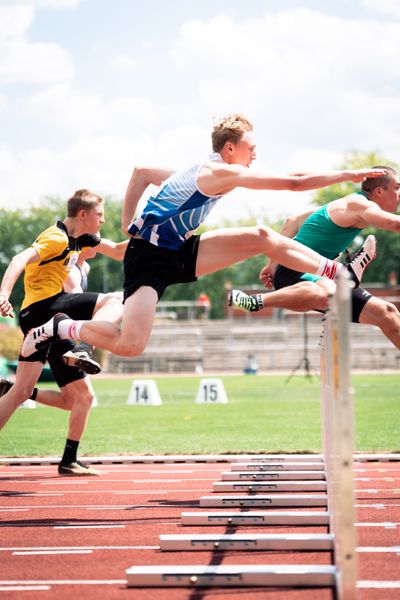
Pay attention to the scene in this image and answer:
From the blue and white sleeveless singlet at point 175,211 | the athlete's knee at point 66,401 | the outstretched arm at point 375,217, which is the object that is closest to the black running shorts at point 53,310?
the athlete's knee at point 66,401

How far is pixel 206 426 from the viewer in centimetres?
1470

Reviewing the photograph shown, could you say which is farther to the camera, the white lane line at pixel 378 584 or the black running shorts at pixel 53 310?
the black running shorts at pixel 53 310

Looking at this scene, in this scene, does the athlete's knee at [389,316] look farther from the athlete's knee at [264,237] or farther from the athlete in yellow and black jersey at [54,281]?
the athlete in yellow and black jersey at [54,281]

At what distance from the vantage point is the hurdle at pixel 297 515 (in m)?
3.62

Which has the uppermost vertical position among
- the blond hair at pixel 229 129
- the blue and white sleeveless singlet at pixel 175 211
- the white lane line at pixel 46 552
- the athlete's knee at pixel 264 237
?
the blond hair at pixel 229 129

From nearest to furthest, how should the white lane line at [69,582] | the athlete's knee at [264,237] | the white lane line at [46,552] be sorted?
the white lane line at [69,582] < the white lane line at [46,552] < the athlete's knee at [264,237]

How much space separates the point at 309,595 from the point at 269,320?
157 ft

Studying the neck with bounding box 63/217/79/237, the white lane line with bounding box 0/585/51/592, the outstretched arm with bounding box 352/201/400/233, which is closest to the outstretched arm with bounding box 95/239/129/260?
the neck with bounding box 63/217/79/237

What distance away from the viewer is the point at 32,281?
8.16 metres

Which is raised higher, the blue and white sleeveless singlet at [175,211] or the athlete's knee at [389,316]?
the blue and white sleeveless singlet at [175,211]

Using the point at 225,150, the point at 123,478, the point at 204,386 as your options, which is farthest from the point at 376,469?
the point at 204,386

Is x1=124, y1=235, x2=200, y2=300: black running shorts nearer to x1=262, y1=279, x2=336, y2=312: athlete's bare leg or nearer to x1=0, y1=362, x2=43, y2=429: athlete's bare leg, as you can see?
x1=262, y1=279, x2=336, y2=312: athlete's bare leg

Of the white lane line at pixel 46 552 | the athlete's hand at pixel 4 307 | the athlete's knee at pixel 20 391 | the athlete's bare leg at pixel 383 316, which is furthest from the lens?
the athlete's knee at pixel 20 391

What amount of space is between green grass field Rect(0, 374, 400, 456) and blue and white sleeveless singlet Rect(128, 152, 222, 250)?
4.79 meters
